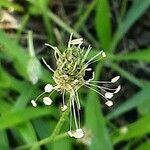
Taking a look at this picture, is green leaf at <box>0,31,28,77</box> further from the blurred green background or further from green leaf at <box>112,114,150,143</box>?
green leaf at <box>112,114,150,143</box>

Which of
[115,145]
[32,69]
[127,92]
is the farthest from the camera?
[127,92]

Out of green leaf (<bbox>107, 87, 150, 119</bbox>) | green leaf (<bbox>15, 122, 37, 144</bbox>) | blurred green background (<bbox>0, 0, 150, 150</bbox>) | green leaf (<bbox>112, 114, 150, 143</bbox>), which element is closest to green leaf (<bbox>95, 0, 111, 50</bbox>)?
blurred green background (<bbox>0, 0, 150, 150</bbox>)

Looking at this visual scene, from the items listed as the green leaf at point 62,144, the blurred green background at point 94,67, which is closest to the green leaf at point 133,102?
the blurred green background at point 94,67

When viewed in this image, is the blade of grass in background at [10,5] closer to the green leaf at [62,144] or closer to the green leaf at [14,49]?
the green leaf at [14,49]

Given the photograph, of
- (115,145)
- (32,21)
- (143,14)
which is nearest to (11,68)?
(32,21)

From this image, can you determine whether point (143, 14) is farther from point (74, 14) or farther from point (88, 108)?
point (88, 108)

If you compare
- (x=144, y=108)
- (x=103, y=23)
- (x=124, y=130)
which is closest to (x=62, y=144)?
(x=124, y=130)
